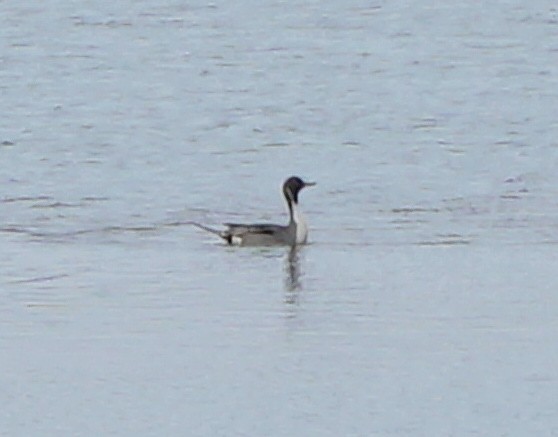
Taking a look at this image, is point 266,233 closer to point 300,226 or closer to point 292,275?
point 300,226

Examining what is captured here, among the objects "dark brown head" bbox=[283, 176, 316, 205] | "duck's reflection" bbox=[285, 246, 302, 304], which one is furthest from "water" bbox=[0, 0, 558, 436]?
"dark brown head" bbox=[283, 176, 316, 205]

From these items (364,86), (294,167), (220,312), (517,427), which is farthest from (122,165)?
(517,427)

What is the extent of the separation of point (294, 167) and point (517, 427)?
9.29 metres

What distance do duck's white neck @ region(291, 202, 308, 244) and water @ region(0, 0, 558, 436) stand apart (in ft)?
0.34

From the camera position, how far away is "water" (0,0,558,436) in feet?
31.8

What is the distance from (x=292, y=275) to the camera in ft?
43.9

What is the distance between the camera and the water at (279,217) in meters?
9.69

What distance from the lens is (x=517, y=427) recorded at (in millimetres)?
9102

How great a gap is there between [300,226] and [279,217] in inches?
55.1

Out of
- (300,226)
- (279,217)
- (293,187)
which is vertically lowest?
(279,217)

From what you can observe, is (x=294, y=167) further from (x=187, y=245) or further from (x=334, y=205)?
(x=187, y=245)

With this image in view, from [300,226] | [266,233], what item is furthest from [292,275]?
[300,226]

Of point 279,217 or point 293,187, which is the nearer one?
point 293,187

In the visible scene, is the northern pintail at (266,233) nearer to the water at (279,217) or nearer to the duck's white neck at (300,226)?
the duck's white neck at (300,226)
